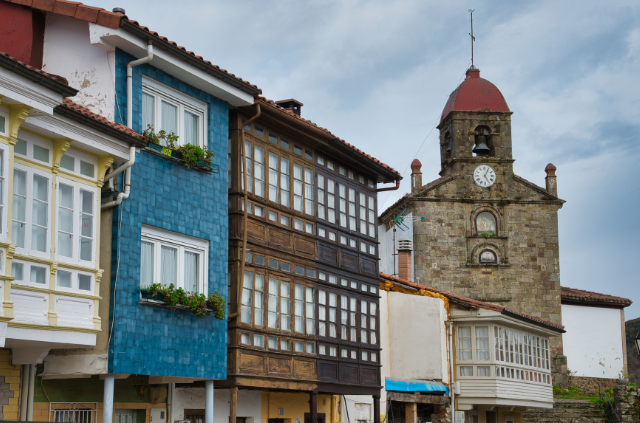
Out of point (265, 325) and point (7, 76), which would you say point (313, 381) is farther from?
point (7, 76)

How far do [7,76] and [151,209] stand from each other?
447 centimetres

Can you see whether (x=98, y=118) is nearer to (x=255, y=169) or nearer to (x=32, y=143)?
(x=32, y=143)

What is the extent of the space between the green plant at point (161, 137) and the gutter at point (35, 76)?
3.20m

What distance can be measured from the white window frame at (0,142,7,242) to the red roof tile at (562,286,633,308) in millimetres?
40451

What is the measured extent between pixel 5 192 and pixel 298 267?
9816mm

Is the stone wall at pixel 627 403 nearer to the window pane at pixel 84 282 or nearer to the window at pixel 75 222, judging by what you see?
the window pane at pixel 84 282

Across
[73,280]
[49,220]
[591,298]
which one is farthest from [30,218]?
[591,298]

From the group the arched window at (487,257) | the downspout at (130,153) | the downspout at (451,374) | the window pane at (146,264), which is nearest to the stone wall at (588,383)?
the arched window at (487,257)

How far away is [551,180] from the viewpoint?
48000mm

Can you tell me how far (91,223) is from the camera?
1385 cm

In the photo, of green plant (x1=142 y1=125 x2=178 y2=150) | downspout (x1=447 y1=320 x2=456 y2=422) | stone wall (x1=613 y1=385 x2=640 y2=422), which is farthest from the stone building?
green plant (x1=142 y1=125 x2=178 y2=150)

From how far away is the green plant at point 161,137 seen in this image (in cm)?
1561

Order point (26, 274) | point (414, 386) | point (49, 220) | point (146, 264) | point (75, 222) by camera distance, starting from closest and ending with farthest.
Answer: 1. point (26, 274)
2. point (49, 220)
3. point (75, 222)
4. point (146, 264)
5. point (414, 386)

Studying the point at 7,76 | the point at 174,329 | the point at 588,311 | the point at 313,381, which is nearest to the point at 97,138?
the point at 7,76
